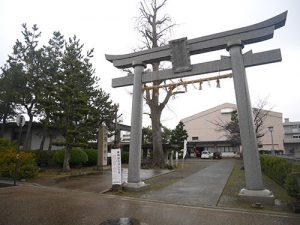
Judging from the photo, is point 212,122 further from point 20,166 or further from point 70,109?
point 20,166

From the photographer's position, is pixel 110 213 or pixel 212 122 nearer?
pixel 110 213

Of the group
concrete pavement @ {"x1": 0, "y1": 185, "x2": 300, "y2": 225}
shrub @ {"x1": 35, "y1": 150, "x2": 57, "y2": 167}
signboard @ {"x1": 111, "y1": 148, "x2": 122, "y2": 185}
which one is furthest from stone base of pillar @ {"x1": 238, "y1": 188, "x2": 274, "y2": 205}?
shrub @ {"x1": 35, "y1": 150, "x2": 57, "y2": 167}

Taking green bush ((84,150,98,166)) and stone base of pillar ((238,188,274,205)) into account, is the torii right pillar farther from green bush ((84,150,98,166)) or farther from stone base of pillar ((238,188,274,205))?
green bush ((84,150,98,166))

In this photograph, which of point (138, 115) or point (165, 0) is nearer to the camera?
point (138, 115)

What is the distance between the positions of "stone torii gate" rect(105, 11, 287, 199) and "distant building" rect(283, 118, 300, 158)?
48619 millimetres

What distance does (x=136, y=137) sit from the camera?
401 inches

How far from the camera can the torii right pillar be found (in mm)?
7766

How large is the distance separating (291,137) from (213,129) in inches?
812

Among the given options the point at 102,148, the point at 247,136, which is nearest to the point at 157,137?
the point at 102,148

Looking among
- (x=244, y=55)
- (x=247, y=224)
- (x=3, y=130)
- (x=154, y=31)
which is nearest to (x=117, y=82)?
(x=244, y=55)

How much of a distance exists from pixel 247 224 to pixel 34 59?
2423 centimetres

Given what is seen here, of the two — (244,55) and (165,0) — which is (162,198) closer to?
(244,55)

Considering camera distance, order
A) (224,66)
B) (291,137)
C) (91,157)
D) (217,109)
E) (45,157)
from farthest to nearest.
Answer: (291,137)
(217,109)
(91,157)
(45,157)
(224,66)

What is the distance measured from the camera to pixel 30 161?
1332 cm
